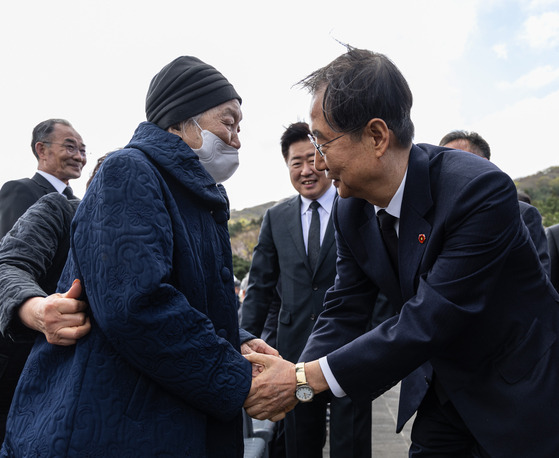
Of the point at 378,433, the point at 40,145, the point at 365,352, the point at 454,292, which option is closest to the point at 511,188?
the point at 454,292

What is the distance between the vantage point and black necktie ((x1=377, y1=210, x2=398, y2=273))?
2.20 metres

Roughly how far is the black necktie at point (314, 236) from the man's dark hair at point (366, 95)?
1849 millimetres

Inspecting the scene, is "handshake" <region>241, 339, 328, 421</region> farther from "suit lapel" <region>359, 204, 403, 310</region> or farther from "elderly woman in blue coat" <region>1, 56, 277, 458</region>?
"suit lapel" <region>359, 204, 403, 310</region>

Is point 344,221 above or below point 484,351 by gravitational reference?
above

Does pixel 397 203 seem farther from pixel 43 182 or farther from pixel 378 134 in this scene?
pixel 43 182

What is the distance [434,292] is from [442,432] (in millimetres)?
668

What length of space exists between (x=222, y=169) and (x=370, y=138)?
1.94 ft

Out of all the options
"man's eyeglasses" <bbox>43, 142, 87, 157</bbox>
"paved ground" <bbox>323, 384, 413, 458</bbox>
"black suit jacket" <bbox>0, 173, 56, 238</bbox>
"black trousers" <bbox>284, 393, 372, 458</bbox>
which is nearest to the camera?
"black suit jacket" <bbox>0, 173, 56, 238</bbox>

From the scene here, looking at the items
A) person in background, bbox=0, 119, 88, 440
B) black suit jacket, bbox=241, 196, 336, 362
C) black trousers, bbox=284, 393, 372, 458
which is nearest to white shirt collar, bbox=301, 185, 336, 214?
black suit jacket, bbox=241, 196, 336, 362

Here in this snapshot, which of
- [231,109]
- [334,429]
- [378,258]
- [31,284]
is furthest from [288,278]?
[31,284]

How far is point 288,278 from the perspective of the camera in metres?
3.93

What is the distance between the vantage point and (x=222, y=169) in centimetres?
207

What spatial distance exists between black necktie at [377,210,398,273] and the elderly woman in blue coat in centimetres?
78

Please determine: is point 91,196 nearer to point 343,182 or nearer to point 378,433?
point 343,182
